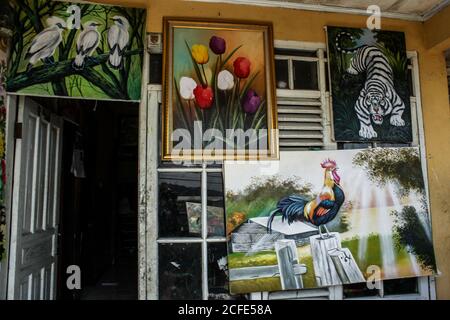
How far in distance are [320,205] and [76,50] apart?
2.09 metres

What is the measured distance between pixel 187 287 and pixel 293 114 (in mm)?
1531

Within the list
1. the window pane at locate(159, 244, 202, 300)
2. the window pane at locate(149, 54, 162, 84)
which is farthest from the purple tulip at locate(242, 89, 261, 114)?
the window pane at locate(159, 244, 202, 300)


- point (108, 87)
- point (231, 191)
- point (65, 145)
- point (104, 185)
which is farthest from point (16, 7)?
point (104, 185)

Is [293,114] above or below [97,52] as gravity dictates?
below

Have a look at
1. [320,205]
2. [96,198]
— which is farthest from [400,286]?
[96,198]

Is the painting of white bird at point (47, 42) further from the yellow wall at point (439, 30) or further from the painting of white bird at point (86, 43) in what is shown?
the yellow wall at point (439, 30)

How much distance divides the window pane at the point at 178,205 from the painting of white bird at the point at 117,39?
886 millimetres

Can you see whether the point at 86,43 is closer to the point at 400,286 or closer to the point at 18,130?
the point at 18,130

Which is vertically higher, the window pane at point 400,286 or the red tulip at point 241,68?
the red tulip at point 241,68

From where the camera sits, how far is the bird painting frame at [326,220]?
102 inches

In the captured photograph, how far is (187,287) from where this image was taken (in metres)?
2.57

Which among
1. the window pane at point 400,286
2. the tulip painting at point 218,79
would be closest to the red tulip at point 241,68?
the tulip painting at point 218,79

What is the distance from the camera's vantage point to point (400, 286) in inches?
112
